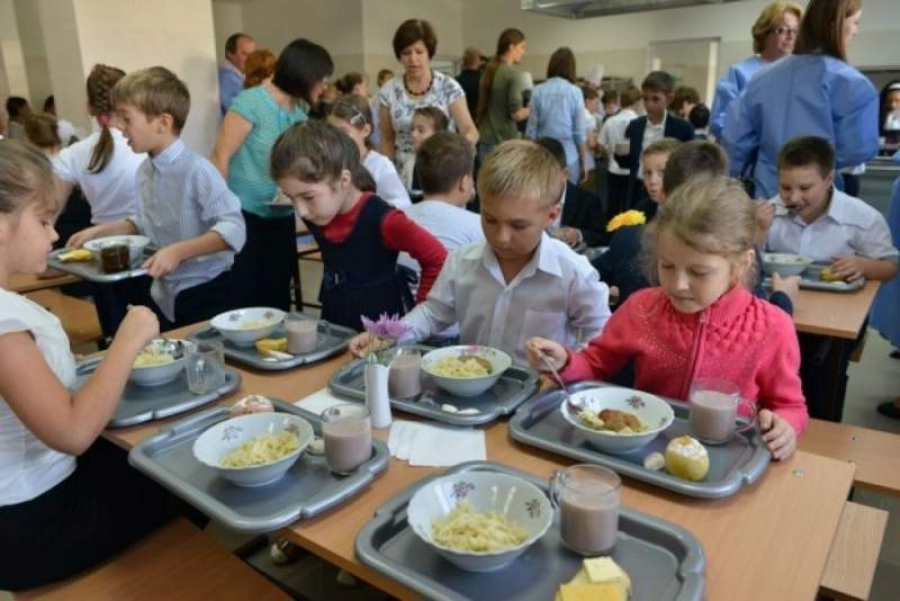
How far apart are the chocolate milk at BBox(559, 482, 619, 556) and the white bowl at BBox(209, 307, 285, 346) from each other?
1.06 m

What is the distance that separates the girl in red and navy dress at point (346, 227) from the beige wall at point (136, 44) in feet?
8.44

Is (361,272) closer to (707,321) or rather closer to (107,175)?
(707,321)

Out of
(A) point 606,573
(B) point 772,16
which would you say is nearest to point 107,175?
(A) point 606,573

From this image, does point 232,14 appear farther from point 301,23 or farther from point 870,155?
point 870,155

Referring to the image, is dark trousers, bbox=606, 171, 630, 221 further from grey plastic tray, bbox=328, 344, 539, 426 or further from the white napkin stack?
the white napkin stack

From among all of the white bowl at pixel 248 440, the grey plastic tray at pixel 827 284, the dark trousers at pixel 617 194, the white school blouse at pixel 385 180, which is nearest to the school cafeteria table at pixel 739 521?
the white bowl at pixel 248 440

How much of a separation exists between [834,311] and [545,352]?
1.16m

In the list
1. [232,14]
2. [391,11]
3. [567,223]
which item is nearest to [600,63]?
[391,11]

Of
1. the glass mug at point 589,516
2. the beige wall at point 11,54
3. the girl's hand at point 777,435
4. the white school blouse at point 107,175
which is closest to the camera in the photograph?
the glass mug at point 589,516

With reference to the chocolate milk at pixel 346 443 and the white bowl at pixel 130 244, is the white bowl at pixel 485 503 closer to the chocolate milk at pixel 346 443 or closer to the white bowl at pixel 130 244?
the chocolate milk at pixel 346 443

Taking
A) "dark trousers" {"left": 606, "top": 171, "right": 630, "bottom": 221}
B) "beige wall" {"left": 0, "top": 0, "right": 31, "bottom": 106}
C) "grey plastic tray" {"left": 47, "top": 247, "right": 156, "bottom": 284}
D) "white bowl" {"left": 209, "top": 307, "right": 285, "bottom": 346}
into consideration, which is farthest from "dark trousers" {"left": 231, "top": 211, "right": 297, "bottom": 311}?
"beige wall" {"left": 0, "top": 0, "right": 31, "bottom": 106}

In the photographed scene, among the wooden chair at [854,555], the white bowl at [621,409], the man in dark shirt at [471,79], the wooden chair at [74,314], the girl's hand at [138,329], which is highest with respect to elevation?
the man in dark shirt at [471,79]

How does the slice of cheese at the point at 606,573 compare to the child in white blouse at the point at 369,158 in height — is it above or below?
below

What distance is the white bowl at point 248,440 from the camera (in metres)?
1.11
